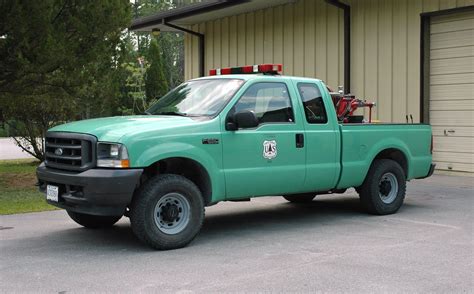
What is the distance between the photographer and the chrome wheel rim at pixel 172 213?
21.2 feet

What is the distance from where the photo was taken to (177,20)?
65.1ft

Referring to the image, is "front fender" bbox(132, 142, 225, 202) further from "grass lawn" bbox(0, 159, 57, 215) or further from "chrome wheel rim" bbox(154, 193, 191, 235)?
"grass lawn" bbox(0, 159, 57, 215)

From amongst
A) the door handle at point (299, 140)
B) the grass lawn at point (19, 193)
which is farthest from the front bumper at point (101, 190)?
the grass lawn at point (19, 193)

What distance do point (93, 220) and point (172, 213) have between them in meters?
1.61

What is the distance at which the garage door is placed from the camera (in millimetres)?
13031

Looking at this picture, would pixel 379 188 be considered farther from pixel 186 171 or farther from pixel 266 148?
pixel 186 171

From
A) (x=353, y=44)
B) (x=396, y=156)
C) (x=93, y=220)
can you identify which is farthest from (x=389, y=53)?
(x=93, y=220)

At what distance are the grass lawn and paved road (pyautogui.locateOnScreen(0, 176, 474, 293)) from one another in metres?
0.74

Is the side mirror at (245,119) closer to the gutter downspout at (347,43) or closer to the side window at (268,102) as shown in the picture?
the side window at (268,102)

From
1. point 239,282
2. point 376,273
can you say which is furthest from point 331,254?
point 239,282

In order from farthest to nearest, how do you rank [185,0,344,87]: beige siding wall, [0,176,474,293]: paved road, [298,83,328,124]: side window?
[185,0,344,87]: beige siding wall, [298,83,328,124]: side window, [0,176,474,293]: paved road

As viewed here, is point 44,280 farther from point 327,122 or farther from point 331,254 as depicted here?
point 327,122

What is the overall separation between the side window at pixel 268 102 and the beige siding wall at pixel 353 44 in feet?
23.3

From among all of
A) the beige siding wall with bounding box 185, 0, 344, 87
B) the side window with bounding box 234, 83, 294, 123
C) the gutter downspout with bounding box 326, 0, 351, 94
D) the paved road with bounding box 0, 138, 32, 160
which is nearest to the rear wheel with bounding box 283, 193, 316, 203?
the side window with bounding box 234, 83, 294, 123
